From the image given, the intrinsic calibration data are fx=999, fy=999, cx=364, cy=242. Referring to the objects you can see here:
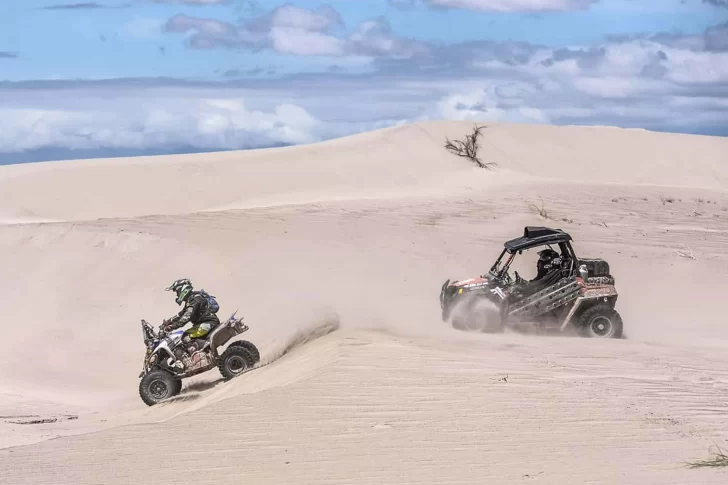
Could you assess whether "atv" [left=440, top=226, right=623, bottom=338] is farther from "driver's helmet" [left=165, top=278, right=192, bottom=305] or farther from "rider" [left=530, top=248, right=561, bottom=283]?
"driver's helmet" [left=165, top=278, right=192, bottom=305]

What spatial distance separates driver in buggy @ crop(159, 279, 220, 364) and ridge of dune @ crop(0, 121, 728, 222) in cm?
Answer: 1742

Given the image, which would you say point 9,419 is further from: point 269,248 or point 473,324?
point 269,248

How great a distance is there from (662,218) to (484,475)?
746 inches

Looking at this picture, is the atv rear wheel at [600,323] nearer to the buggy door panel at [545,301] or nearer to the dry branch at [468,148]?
the buggy door panel at [545,301]

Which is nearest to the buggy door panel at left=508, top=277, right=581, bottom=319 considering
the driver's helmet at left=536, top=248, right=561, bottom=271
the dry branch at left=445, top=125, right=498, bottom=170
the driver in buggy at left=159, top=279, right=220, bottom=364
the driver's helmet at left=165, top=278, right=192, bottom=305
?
the driver's helmet at left=536, top=248, right=561, bottom=271

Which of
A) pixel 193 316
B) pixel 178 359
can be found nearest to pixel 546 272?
pixel 193 316

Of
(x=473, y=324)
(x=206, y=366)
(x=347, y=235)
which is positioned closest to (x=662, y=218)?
(x=347, y=235)

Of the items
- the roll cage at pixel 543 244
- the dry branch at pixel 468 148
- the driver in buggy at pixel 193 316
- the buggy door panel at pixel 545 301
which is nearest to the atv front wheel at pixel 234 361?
the driver in buggy at pixel 193 316

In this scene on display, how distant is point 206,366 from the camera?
11.9 meters

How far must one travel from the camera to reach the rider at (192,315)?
11.8 m

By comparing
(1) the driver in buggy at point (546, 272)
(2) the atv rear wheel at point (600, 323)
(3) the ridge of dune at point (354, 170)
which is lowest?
(2) the atv rear wheel at point (600, 323)

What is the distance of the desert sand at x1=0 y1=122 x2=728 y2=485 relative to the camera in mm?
8031

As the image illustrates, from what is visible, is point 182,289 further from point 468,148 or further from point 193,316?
point 468,148

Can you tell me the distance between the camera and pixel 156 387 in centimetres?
1184
